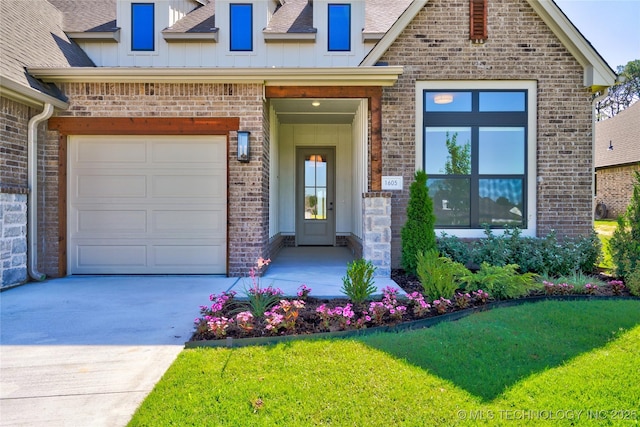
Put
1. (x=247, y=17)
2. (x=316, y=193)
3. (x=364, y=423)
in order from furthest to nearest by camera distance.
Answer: (x=316, y=193), (x=247, y=17), (x=364, y=423)

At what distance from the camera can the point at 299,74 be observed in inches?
248

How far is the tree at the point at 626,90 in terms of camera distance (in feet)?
115

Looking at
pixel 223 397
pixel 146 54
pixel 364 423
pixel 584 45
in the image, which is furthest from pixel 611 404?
pixel 146 54

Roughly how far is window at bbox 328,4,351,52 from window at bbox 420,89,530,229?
2952mm

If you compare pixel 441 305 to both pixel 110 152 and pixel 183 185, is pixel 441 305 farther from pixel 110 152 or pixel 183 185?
pixel 110 152

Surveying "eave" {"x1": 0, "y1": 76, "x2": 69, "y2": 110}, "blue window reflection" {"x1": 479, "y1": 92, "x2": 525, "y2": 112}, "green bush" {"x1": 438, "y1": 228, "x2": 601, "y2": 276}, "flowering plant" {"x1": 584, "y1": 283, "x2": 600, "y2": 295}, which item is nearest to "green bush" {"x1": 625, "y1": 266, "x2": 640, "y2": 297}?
"flowering plant" {"x1": 584, "y1": 283, "x2": 600, "y2": 295}

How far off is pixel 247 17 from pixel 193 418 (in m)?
9.02

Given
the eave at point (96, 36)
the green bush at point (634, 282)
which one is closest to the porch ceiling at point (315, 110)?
the eave at point (96, 36)

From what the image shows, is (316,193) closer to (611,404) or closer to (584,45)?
(584,45)

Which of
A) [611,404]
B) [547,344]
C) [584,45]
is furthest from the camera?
[584,45]

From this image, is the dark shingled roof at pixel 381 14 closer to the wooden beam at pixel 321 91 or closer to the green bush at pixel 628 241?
the wooden beam at pixel 321 91

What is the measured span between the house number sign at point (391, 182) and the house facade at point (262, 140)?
3cm

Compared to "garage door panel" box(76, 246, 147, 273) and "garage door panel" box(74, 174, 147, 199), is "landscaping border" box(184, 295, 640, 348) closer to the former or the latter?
"garage door panel" box(76, 246, 147, 273)

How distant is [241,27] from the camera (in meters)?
9.02
